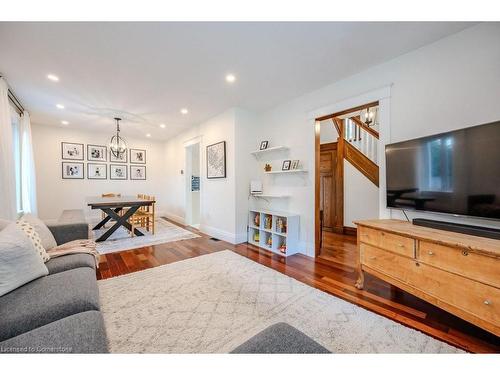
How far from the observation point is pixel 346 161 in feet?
14.6

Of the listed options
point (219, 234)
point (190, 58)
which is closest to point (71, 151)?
point (219, 234)

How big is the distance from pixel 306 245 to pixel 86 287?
2683mm

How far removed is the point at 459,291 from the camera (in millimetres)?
1380

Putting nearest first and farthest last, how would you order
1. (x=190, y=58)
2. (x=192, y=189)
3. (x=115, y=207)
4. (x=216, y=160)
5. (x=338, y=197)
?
(x=190, y=58) < (x=115, y=207) < (x=216, y=160) < (x=338, y=197) < (x=192, y=189)

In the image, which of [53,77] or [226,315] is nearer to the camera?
[226,315]

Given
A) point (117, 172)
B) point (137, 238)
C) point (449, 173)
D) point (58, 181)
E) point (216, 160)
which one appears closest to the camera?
point (449, 173)

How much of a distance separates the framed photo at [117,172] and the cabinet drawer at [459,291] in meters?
6.75

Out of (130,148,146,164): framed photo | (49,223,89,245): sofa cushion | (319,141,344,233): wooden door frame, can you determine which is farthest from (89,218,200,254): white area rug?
(319,141,344,233): wooden door frame

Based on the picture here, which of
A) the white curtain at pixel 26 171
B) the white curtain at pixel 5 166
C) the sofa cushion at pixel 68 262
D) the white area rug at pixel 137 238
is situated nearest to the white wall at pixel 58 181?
the white curtain at pixel 26 171

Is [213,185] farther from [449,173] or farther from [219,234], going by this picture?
[449,173]

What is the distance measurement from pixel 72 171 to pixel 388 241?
6888 millimetres

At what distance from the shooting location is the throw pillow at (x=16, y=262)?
3.87 ft

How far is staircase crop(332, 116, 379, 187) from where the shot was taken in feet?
13.2

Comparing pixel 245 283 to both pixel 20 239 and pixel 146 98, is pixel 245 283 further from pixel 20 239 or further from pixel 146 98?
pixel 146 98
